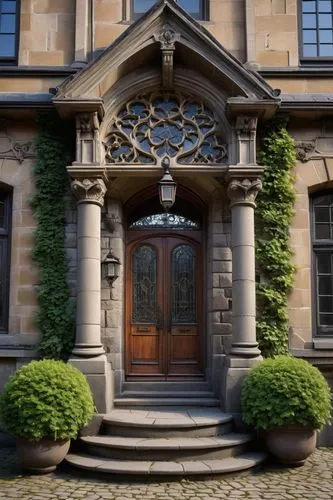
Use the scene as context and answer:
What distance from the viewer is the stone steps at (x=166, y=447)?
627cm

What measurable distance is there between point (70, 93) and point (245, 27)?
10.6 ft

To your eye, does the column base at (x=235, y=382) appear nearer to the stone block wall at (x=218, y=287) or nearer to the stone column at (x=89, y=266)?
the stone block wall at (x=218, y=287)

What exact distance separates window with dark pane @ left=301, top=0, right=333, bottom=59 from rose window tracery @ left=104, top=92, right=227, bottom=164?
2324mm

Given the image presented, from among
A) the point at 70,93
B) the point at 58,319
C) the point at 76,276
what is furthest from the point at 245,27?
the point at 58,319

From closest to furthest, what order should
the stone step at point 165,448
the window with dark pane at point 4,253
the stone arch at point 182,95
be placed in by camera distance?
the stone step at point 165,448
the stone arch at point 182,95
the window with dark pane at point 4,253

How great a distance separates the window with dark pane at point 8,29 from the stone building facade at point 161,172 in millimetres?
22

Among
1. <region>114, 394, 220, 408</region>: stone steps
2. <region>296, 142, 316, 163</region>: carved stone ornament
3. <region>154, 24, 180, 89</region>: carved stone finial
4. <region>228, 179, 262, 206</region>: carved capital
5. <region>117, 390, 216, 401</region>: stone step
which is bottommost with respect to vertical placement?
<region>114, 394, 220, 408</region>: stone steps

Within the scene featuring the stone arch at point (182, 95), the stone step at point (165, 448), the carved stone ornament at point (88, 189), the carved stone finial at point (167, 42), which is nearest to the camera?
the stone step at point (165, 448)

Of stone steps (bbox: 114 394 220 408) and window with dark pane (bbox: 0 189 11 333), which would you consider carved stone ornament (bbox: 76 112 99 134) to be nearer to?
window with dark pane (bbox: 0 189 11 333)

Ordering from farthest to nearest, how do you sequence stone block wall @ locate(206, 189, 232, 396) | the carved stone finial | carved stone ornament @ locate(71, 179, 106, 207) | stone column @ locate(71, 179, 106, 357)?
1. stone block wall @ locate(206, 189, 232, 396)
2. the carved stone finial
3. carved stone ornament @ locate(71, 179, 106, 207)
4. stone column @ locate(71, 179, 106, 357)

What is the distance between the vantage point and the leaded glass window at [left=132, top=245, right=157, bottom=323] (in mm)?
9008

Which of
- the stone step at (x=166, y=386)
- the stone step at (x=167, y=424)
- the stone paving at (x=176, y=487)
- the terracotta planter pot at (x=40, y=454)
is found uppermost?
the stone step at (x=166, y=386)

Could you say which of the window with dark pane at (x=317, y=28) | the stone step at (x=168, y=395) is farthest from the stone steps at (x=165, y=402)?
the window with dark pane at (x=317, y=28)

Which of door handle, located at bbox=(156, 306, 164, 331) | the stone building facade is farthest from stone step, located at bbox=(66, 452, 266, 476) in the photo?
door handle, located at bbox=(156, 306, 164, 331)
